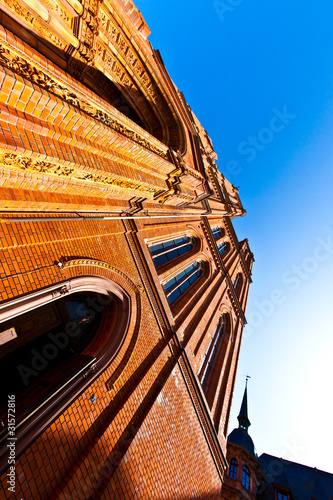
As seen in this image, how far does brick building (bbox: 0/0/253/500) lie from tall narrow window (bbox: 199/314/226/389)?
3155 mm

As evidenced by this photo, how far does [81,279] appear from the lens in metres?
→ 5.34

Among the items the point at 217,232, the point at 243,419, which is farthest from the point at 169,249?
the point at 243,419

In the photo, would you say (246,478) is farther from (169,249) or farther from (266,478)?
(169,249)

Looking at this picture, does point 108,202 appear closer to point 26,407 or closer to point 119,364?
point 119,364

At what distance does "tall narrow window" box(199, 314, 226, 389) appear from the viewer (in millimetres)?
12250

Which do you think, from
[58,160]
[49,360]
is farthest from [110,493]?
[58,160]

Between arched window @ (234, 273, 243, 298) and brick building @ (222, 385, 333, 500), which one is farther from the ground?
arched window @ (234, 273, 243, 298)

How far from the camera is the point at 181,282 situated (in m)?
12.6

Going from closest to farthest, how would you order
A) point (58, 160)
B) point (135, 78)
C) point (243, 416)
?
point (58, 160) → point (135, 78) → point (243, 416)

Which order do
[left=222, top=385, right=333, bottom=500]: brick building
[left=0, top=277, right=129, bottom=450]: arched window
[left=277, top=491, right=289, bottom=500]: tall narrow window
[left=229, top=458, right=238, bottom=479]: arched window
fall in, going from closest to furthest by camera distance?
[left=0, top=277, right=129, bottom=450]: arched window
[left=222, top=385, right=333, bottom=500]: brick building
[left=229, top=458, right=238, bottom=479]: arched window
[left=277, top=491, right=289, bottom=500]: tall narrow window

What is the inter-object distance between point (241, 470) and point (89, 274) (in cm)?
1751

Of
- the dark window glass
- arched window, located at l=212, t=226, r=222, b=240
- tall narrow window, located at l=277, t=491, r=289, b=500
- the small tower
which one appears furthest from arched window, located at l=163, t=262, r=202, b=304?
tall narrow window, located at l=277, t=491, r=289, b=500

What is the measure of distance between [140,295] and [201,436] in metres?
5.76

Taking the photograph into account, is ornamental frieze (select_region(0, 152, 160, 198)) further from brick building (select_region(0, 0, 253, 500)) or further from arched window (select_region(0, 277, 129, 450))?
arched window (select_region(0, 277, 129, 450))
